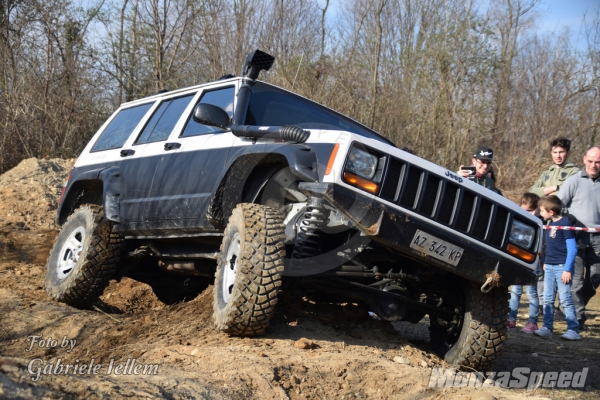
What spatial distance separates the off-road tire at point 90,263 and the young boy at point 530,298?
409 cm

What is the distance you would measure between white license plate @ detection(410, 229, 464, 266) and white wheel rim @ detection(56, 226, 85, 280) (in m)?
3.55

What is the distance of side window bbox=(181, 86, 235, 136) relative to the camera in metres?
5.26

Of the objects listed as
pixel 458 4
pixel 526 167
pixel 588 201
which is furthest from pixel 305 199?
pixel 458 4

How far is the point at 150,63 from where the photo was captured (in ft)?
60.6

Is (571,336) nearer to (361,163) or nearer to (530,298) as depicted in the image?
(530,298)

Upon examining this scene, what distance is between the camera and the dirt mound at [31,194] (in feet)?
36.1

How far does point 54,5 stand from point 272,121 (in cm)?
1369

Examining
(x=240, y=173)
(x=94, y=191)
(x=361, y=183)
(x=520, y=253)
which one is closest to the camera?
(x=361, y=183)

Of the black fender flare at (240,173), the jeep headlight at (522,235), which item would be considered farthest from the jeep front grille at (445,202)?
the black fender flare at (240,173)

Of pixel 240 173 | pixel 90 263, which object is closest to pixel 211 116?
pixel 240 173

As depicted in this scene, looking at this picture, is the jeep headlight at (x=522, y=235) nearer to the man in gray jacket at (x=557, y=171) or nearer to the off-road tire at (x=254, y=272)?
the off-road tire at (x=254, y=272)

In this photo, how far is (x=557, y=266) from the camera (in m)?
6.89

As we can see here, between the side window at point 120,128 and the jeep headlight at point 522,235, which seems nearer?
the jeep headlight at point 522,235

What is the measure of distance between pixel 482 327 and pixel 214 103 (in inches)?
108
